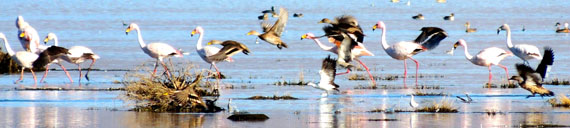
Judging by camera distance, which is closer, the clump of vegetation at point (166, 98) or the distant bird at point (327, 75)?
the clump of vegetation at point (166, 98)

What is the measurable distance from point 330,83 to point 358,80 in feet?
17.0

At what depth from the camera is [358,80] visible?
822 inches

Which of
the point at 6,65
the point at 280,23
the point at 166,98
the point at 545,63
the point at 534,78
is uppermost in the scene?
the point at 280,23

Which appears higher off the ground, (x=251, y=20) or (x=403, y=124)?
(x=251, y=20)

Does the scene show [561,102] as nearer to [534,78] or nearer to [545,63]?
[534,78]

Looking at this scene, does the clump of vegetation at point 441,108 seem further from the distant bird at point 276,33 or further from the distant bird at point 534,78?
the distant bird at point 276,33

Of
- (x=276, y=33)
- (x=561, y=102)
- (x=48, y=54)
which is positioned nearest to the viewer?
(x=561, y=102)

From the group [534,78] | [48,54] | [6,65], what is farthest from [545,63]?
[6,65]

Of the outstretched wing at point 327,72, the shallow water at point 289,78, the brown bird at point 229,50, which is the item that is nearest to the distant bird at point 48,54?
the shallow water at point 289,78

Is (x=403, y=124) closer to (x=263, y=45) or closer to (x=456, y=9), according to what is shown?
(x=263, y=45)

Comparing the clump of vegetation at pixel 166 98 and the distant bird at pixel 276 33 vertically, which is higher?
the distant bird at pixel 276 33

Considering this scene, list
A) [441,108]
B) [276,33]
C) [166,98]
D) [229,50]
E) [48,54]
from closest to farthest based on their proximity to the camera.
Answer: [441,108], [166,98], [276,33], [229,50], [48,54]

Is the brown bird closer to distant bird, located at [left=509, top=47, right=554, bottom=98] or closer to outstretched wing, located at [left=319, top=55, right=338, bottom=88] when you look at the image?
outstretched wing, located at [left=319, top=55, right=338, bottom=88]

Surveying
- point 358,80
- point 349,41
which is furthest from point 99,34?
point 349,41
